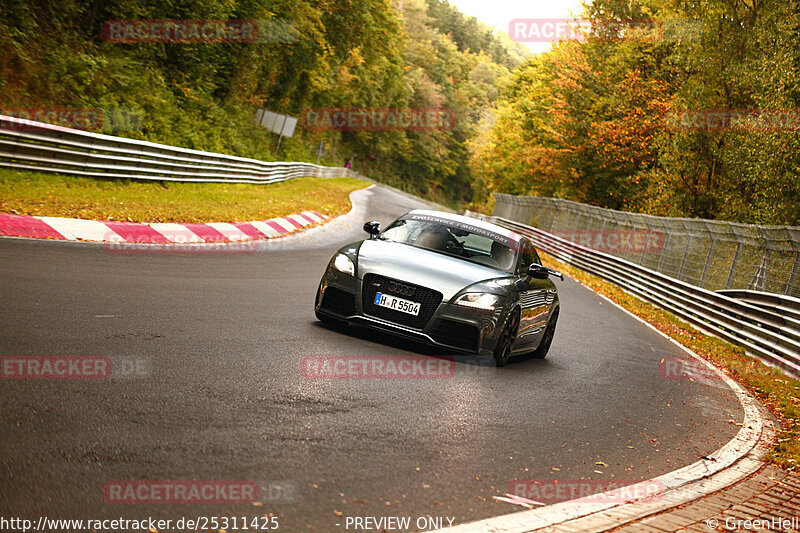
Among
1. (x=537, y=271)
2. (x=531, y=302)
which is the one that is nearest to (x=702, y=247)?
(x=537, y=271)

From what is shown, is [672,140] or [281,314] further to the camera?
[672,140]

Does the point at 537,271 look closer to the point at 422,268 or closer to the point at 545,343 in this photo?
the point at 545,343

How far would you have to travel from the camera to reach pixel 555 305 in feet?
37.4

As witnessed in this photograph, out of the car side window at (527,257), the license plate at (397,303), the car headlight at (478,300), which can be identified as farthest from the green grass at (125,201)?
the car headlight at (478,300)

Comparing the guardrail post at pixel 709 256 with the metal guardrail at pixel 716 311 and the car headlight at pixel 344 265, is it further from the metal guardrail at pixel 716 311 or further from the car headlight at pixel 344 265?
the car headlight at pixel 344 265

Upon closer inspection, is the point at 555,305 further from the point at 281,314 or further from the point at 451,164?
the point at 451,164

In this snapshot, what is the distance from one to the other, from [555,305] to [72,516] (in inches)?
329

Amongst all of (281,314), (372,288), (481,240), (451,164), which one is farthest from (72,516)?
(451,164)

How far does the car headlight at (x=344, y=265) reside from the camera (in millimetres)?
9219

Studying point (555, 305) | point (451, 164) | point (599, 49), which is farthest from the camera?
point (451, 164)

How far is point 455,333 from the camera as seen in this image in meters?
8.88

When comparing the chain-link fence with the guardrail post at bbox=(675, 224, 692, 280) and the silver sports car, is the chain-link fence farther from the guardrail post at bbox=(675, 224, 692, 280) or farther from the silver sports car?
the silver sports car

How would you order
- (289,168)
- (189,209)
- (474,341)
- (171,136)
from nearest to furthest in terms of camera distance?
(474,341), (189,209), (171,136), (289,168)

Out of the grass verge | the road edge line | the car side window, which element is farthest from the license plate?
the grass verge
